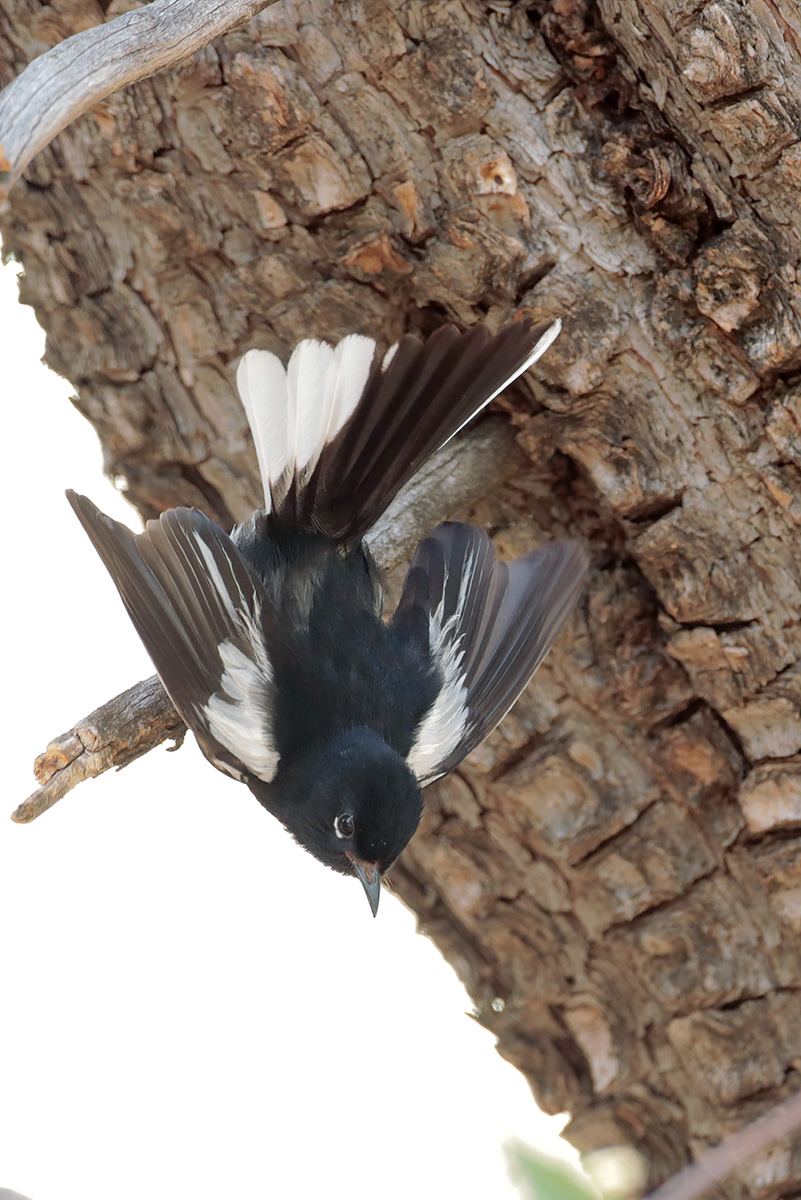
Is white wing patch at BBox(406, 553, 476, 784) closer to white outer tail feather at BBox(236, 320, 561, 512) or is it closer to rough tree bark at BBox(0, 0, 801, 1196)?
rough tree bark at BBox(0, 0, 801, 1196)

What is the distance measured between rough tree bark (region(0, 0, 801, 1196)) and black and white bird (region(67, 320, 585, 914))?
25 centimetres

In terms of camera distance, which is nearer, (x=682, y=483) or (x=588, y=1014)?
(x=682, y=483)

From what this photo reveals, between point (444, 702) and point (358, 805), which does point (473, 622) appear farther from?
point (358, 805)

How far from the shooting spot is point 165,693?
2221 millimetres

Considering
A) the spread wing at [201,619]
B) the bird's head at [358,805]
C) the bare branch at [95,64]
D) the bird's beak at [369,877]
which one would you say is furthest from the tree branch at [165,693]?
the bare branch at [95,64]

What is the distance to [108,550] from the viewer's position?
2.20 m

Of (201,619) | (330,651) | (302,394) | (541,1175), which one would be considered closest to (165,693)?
(201,619)

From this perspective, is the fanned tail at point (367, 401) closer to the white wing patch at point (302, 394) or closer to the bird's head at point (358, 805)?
the white wing patch at point (302, 394)

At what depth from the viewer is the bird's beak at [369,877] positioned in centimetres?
231

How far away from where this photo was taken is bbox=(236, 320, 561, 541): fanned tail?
7.58 feet

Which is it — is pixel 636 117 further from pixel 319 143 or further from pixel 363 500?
pixel 363 500

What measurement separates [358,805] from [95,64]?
1.43m

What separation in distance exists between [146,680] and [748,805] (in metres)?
1.41

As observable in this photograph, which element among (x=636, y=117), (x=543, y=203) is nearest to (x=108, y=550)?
(x=543, y=203)
